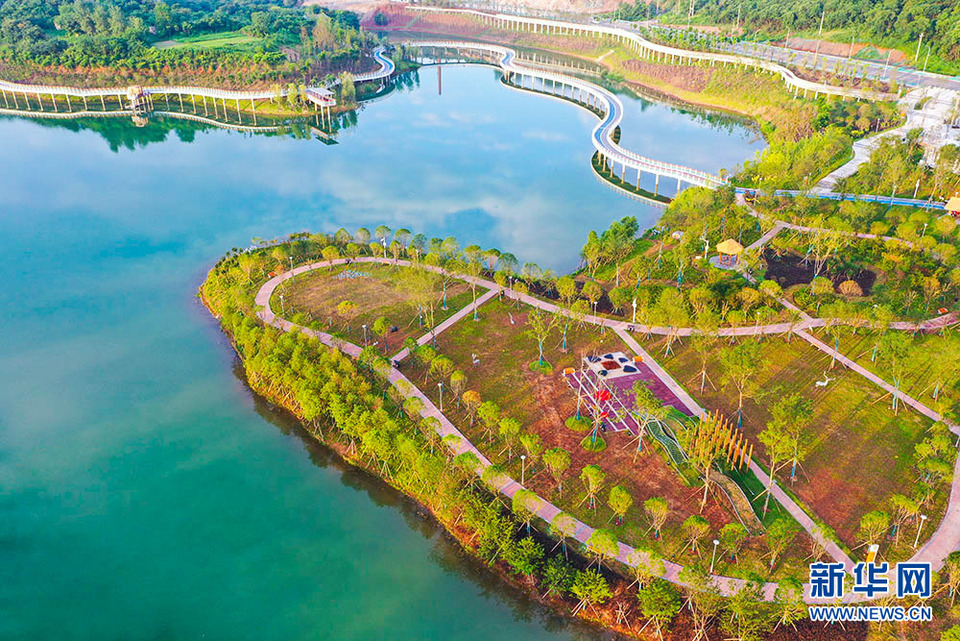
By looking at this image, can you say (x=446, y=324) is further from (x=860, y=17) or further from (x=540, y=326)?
(x=860, y=17)

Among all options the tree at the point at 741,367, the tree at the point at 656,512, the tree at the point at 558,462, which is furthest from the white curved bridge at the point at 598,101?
the tree at the point at 656,512

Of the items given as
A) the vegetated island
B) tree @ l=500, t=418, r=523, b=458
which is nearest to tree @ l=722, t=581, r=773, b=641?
the vegetated island

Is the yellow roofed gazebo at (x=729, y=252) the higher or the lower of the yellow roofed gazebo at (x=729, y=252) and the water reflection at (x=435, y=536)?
the higher

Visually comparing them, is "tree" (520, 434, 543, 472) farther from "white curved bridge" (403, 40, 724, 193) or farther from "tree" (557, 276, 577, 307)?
"white curved bridge" (403, 40, 724, 193)

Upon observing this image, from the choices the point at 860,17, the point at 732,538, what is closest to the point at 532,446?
Result: the point at 732,538

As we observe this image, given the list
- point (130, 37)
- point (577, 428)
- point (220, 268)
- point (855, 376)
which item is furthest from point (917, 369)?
point (130, 37)

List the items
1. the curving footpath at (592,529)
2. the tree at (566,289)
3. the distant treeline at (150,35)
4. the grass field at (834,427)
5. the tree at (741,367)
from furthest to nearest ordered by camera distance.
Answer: the distant treeline at (150,35) < the tree at (566,289) < the tree at (741,367) < the grass field at (834,427) < the curving footpath at (592,529)

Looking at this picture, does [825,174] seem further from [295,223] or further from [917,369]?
[295,223]

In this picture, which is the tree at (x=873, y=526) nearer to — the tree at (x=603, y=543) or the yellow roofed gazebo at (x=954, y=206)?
the tree at (x=603, y=543)
